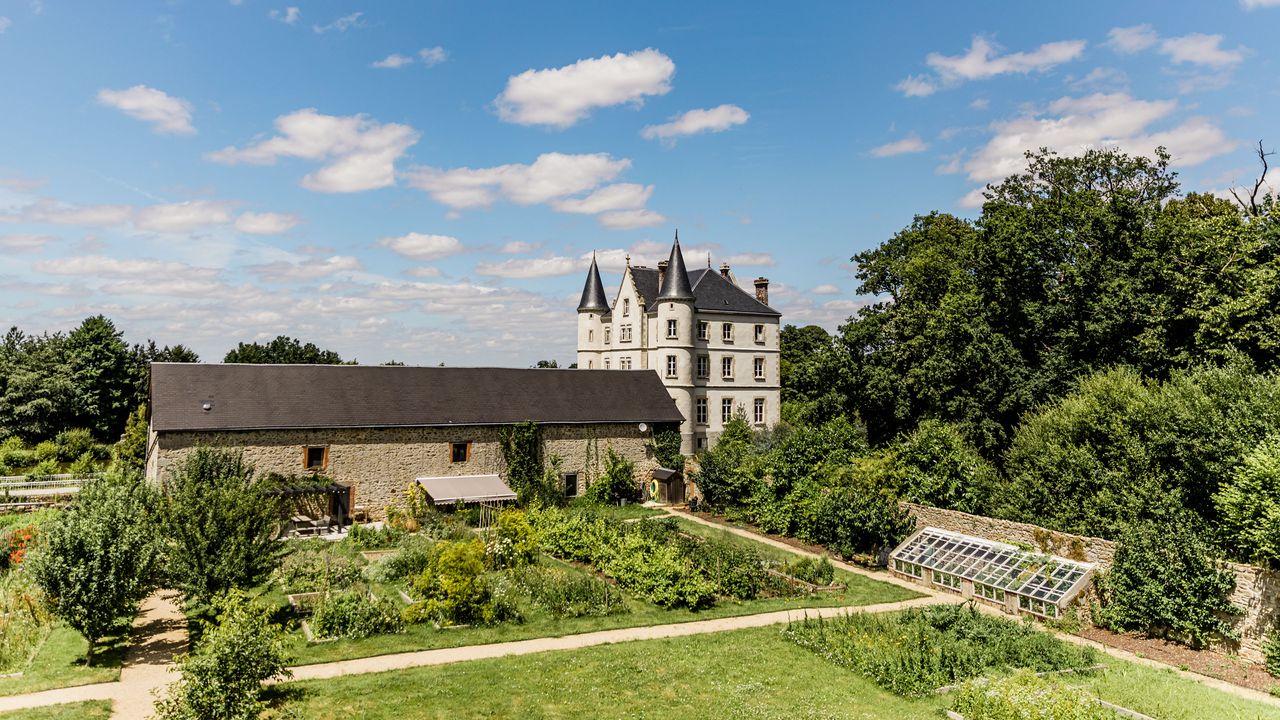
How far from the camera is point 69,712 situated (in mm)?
11602

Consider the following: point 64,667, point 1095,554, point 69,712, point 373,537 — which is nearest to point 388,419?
point 373,537

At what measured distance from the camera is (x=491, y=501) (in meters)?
29.8

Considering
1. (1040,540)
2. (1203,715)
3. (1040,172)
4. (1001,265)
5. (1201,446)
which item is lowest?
(1203,715)

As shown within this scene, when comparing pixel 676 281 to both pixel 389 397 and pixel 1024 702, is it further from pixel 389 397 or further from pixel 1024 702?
pixel 1024 702

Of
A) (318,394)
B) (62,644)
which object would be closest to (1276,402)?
(62,644)

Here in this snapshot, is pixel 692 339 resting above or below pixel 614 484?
above

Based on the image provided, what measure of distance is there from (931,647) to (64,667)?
53.7 ft

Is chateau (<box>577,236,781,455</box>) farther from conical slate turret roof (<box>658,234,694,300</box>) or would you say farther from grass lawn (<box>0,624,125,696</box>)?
grass lawn (<box>0,624,125,696</box>)

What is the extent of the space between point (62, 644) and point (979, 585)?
21.3 m

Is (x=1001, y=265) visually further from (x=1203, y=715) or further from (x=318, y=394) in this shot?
A: (x=318, y=394)

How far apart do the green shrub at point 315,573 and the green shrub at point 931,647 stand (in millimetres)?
11489

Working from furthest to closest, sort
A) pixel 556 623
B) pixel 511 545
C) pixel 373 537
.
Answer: pixel 373 537
pixel 511 545
pixel 556 623

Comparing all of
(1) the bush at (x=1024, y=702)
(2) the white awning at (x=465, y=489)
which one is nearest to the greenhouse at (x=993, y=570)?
(1) the bush at (x=1024, y=702)

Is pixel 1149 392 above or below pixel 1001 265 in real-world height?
below
